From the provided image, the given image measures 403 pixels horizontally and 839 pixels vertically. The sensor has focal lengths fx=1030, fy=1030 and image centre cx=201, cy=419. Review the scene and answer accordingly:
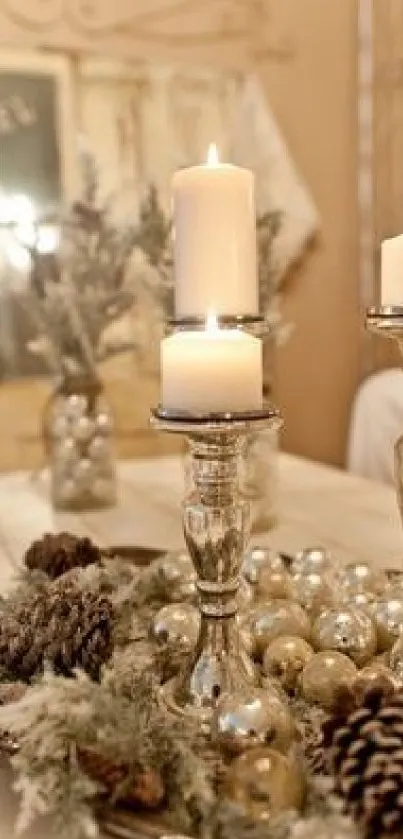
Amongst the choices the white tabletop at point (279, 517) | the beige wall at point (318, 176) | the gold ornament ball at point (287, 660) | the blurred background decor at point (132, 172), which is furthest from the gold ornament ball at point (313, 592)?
the beige wall at point (318, 176)

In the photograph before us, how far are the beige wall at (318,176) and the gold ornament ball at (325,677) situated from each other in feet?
5.42

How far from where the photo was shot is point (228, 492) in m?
0.65

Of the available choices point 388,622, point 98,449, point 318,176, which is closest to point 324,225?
point 318,176

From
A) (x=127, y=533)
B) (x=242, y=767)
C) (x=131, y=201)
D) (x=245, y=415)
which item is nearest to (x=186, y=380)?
(x=245, y=415)

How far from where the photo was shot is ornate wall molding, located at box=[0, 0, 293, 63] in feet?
6.75

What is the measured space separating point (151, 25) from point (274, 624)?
5.60ft

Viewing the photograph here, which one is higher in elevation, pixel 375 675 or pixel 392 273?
pixel 392 273

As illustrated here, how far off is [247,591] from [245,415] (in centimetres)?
27

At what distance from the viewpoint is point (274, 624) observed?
0.78 m

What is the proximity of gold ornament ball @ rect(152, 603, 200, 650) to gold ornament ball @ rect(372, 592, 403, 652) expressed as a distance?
0.14m

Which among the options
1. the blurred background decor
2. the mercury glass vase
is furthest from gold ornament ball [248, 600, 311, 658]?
the blurred background decor

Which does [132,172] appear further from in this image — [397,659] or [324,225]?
[397,659]

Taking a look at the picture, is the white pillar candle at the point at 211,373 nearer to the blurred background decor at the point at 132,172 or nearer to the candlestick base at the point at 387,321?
the candlestick base at the point at 387,321

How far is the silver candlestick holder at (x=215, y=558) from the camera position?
0.63m
